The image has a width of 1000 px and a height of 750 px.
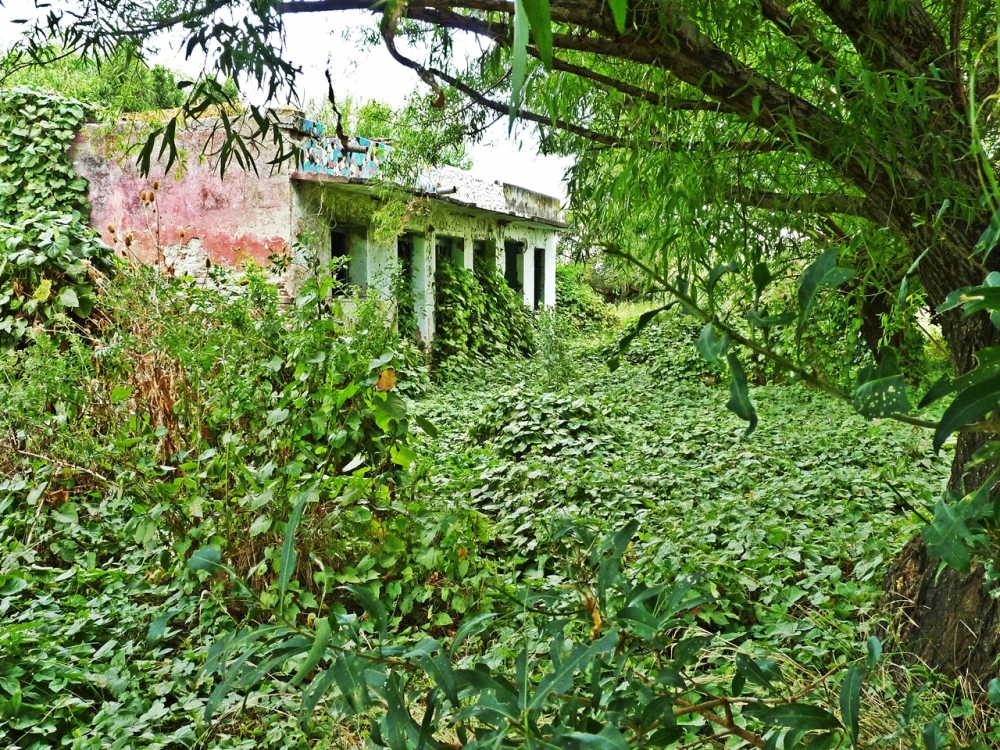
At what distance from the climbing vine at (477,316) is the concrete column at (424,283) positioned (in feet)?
0.69

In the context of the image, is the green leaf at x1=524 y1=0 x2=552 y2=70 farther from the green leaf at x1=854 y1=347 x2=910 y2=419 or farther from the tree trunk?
the tree trunk

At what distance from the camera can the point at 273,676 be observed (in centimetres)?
310

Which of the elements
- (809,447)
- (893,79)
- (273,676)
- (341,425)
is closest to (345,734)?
(273,676)

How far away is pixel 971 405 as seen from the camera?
662 millimetres

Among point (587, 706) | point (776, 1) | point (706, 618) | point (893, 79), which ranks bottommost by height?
point (706, 618)

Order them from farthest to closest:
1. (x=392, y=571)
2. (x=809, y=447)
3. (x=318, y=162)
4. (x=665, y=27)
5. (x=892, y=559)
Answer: (x=318, y=162) → (x=809, y=447) → (x=392, y=571) → (x=892, y=559) → (x=665, y=27)

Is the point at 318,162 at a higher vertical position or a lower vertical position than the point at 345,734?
higher

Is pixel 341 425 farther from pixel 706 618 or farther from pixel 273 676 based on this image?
pixel 706 618

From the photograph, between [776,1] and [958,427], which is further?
[776,1]

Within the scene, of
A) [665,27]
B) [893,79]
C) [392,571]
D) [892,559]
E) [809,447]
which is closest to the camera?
[665,27]

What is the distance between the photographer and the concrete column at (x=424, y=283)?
34.7ft

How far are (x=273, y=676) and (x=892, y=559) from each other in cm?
247

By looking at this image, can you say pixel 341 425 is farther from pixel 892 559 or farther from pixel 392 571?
pixel 892 559

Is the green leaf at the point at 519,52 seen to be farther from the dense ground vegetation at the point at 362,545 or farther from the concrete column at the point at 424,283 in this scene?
the concrete column at the point at 424,283
